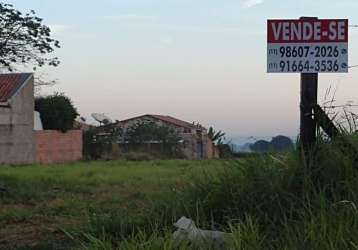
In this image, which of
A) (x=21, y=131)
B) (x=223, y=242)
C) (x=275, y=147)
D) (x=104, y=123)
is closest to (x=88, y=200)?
(x=275, y=147)

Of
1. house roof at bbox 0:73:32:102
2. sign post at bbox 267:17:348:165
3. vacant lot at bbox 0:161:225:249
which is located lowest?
vacant lot at bbox 0:161:225:249

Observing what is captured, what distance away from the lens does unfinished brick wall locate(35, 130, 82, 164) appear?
130 feet

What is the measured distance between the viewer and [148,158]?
40156 mm

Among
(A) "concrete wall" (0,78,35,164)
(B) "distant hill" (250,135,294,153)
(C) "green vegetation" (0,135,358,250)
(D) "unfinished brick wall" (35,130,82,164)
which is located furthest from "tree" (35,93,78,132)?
(B) "distant hill" (250,135,294,153)

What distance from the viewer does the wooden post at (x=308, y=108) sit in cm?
764

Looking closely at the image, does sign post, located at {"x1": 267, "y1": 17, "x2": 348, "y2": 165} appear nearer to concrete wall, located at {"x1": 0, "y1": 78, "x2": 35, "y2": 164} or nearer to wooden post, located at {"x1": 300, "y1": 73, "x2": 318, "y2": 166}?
wooden post, located at {"x1": 300, "y1": 73, "x2": 318, "y2": 166}

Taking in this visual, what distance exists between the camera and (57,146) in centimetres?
4100

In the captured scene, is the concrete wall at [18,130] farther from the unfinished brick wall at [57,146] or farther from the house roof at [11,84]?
the unfinished brick wall at [57,146]

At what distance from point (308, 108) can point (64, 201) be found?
6.87 metres

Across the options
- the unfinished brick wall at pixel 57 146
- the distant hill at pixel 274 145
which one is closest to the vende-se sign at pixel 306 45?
the distant hill at pixel 274 145

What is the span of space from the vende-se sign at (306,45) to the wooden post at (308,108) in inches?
4.2

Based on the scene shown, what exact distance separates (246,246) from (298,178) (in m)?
1.79

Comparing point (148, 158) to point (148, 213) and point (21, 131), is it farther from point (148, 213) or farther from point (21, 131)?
point (148, 213)

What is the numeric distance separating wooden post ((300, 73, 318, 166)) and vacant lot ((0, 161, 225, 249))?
1.06 metres
